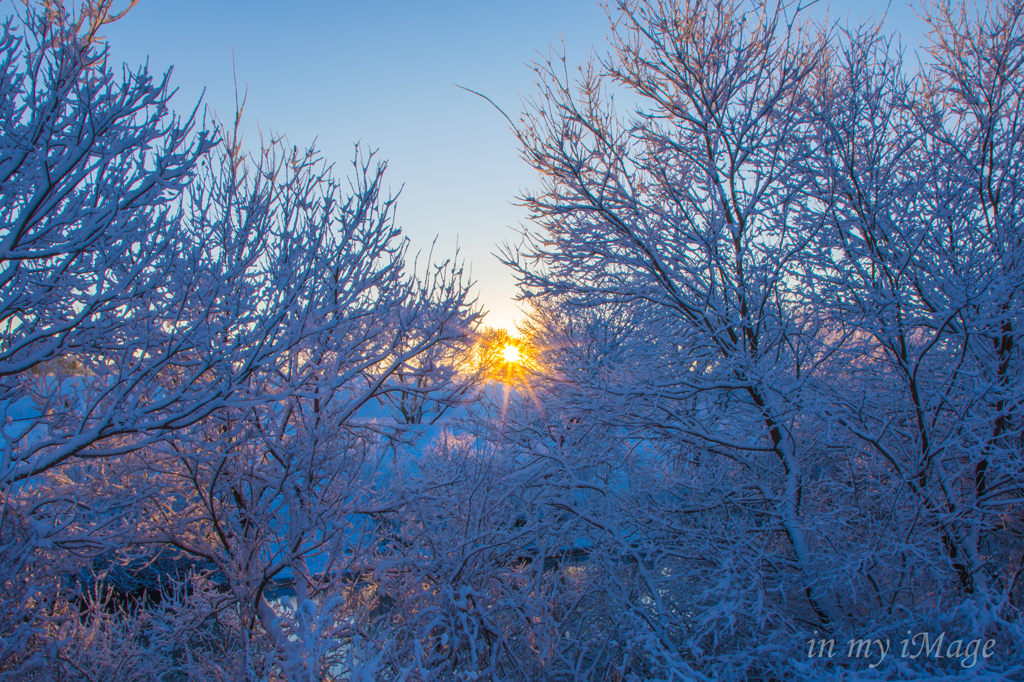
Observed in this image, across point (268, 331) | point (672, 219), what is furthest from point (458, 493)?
point (672, 219)

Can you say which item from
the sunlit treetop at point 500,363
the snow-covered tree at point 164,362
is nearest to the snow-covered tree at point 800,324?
the sunlit treetop at point 500,363

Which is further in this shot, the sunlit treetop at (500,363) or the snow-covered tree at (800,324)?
the sunlit treetop at (500,363)

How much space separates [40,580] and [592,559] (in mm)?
5331

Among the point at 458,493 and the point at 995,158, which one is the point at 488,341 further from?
the point at 995,158

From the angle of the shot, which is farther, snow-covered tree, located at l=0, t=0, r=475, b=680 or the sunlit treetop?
the sunlit treetop

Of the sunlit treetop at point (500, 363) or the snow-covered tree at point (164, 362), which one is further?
the sunlit treetop at point (500, 363)

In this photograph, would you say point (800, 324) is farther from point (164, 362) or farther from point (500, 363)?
point (164, 362)

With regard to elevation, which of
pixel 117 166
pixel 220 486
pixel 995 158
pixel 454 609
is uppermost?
pixel 995 158

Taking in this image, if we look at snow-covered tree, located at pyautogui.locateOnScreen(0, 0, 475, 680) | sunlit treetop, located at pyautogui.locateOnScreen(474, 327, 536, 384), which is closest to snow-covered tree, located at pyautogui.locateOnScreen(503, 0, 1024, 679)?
sunlit treetop, located at pyautogui.locateOnScreen(474, 327, 536, 384)

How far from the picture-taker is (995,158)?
209 inches

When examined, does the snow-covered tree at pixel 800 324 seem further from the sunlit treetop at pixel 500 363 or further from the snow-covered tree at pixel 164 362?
the snow-covered tree at pixel 164 362

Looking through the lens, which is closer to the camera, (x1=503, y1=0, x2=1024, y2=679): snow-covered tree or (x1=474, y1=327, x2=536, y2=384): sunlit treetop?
(x1=503, y1=0, x2=1024, y2=679): snow-covered tree

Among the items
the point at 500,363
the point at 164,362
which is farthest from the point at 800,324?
the point at 164,362

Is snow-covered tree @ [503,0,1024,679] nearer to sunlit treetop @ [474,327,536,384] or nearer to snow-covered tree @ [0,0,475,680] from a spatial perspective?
sunlit treetop @ [474,327,536,384]
